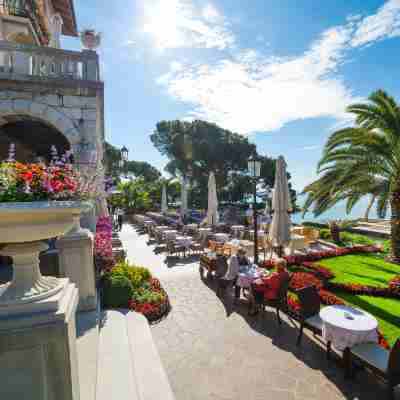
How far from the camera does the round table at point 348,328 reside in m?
3.85

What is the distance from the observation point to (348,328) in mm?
3879

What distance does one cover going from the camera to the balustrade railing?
633 centimetres

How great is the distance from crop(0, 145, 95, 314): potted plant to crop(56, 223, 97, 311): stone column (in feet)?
9.03

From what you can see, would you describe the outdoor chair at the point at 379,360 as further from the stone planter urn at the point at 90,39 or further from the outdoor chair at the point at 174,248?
the stone planter urn at the point at 90,39

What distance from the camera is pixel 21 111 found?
6.45 metres

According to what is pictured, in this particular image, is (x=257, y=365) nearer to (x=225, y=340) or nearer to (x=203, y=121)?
(x=225, y=340)

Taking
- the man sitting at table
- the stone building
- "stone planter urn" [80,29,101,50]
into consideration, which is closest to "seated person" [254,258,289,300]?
the man sitting at table

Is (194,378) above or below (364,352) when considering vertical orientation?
below

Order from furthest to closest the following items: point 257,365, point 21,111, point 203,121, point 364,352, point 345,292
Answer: point 203,121, point 345,292, point 21,111, point 257,365, point 364,352

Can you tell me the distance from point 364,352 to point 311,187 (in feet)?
39.3

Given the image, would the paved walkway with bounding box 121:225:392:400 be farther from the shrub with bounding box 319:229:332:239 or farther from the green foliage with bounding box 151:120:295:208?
the green foliage with bounding box 151:120:295:208

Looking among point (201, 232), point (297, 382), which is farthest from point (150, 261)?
point (297, 382)

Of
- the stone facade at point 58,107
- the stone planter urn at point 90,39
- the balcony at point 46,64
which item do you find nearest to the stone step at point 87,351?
the stone facade at point 58,107

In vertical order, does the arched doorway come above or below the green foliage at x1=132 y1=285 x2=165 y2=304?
above
